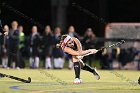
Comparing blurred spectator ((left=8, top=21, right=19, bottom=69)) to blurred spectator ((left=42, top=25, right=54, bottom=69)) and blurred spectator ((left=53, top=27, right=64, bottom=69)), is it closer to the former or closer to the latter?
blurred spectator ((left=42, top=25, right=54, bottom=69))

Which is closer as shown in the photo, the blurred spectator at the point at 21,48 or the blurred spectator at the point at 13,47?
the blurred spectator at the point at 13,47

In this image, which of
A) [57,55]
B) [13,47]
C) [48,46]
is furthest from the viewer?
[48,46]

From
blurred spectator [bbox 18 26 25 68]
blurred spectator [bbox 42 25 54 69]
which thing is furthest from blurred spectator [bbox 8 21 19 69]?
blurred spectator [bbox 42 25 54 69]

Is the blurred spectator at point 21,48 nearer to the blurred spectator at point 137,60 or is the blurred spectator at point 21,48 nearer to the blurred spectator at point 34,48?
the blurred spectator at point 34,48

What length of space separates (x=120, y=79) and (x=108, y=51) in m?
7.22

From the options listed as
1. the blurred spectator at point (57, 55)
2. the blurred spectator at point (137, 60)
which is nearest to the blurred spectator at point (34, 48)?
the blurred spectator at point (57, 55)

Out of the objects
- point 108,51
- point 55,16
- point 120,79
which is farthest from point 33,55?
point 55,16

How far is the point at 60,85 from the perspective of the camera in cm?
1694

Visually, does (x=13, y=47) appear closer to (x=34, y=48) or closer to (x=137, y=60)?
(x=34, y=48)

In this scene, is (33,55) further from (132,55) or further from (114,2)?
(114,2)

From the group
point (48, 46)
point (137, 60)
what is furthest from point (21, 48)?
point (137, 60)

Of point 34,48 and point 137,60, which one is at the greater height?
point 34,48

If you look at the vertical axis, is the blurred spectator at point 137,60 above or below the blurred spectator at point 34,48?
below

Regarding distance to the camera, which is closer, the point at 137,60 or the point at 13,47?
the point at 13,47
